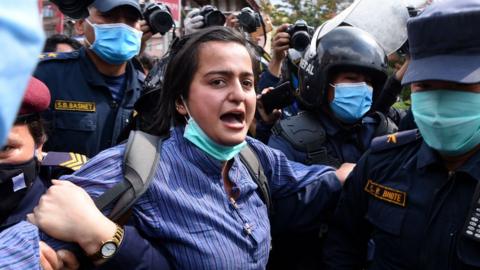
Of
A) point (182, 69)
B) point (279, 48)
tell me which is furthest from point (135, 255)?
point (279, 48)

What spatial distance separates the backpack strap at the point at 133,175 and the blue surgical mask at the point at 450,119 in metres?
1.02

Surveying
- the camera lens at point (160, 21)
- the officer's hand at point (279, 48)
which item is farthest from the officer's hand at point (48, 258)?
the officer's hand at point (279, 48)

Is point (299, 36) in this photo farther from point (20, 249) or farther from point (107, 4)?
point (20, 249)

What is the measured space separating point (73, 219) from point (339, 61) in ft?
6.01

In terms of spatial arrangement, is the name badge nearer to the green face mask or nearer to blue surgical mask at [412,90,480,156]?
the green face mask

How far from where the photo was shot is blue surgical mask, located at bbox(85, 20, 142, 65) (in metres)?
3.50

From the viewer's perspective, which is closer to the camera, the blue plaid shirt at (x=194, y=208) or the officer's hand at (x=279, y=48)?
the blue plaid shirt at (x=194, y=208)

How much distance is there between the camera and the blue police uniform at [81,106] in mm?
3297

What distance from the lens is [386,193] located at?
2.06 m

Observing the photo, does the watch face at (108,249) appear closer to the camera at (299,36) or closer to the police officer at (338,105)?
the police officer at (338,105)

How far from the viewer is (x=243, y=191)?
6.72 ft

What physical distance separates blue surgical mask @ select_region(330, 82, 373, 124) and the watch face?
1.62m

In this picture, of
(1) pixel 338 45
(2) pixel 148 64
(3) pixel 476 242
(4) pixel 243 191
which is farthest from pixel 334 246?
(2) pixel 148 64

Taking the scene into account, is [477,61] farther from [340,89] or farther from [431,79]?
[340,89]
